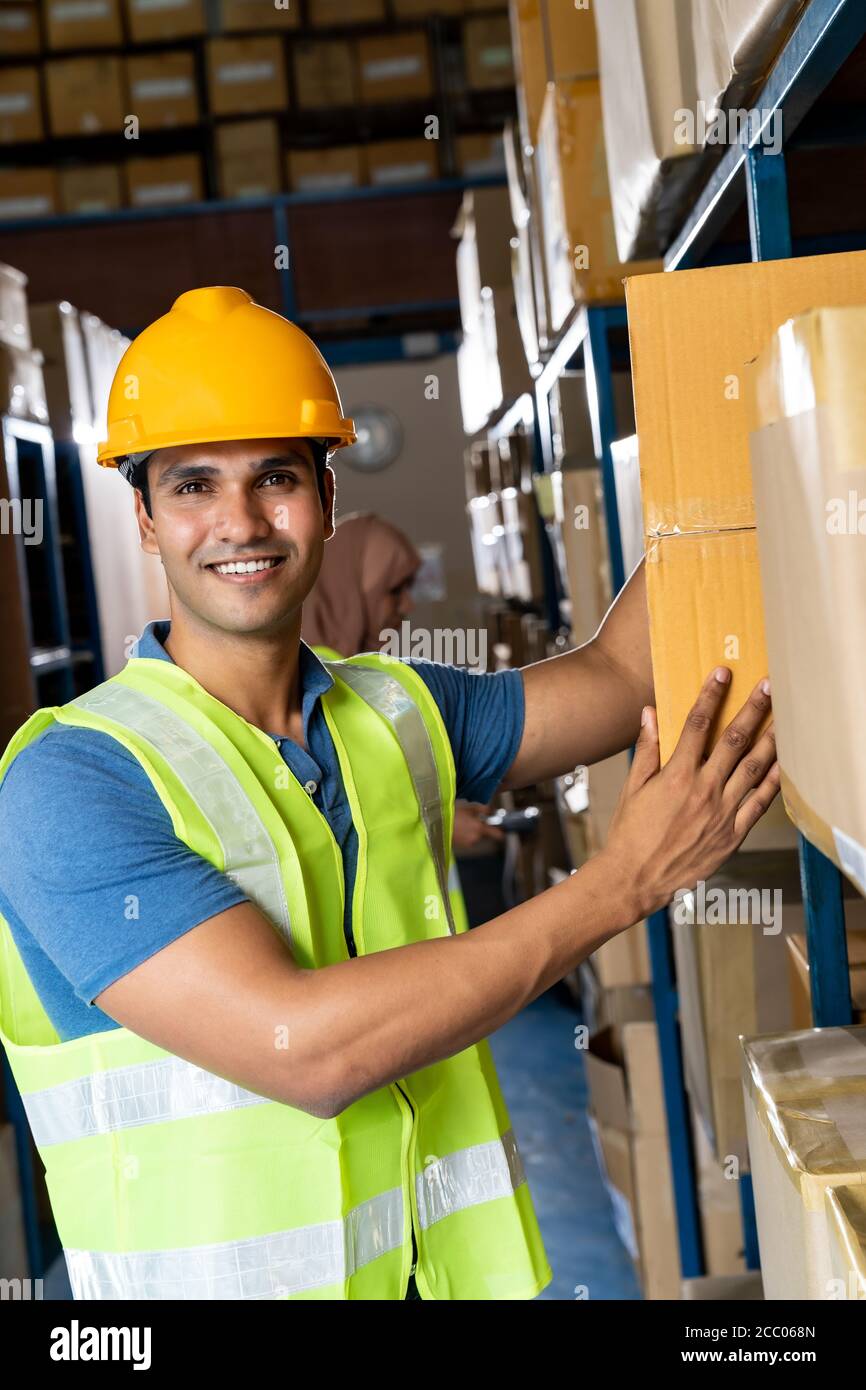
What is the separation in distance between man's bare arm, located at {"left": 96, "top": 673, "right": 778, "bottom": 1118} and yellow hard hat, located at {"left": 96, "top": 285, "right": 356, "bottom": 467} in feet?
1.95

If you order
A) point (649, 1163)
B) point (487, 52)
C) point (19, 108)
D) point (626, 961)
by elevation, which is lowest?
point (649, 1163)

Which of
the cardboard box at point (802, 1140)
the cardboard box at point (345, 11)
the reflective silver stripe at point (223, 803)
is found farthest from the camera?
the cardboard box at point (345, 11)

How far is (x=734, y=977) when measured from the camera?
2527 millimetres

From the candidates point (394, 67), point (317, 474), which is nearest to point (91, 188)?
point (394, 67)

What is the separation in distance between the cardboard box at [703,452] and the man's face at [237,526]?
50 cm

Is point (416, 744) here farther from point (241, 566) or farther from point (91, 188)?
point (91, 188)

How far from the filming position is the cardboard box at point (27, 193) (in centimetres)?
745

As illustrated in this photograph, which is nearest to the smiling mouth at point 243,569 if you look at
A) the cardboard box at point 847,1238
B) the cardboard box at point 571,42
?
the cardboard box at point 847,1238

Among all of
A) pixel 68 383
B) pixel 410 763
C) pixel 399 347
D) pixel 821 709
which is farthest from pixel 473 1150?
pixel 399 347

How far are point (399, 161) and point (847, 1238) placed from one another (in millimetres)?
7232

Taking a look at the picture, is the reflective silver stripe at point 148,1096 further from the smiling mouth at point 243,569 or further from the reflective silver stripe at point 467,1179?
the smiling mouth at point 243,569

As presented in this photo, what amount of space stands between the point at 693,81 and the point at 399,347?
6.18 metres
